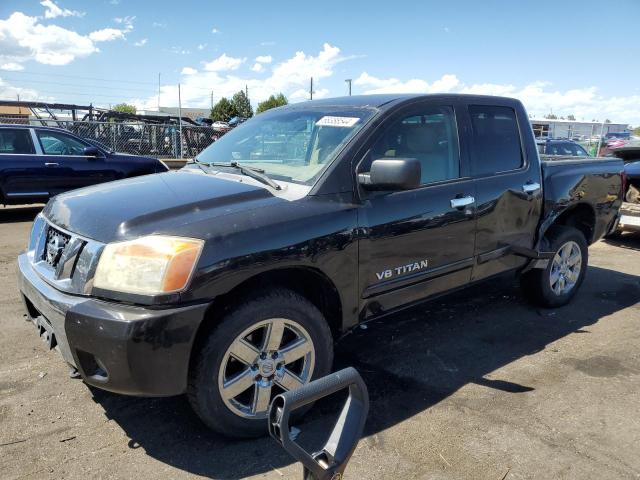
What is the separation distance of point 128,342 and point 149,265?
1.17 ft

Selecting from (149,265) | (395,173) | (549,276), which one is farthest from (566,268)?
(149,265)

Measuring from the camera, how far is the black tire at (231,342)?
97.8 inches

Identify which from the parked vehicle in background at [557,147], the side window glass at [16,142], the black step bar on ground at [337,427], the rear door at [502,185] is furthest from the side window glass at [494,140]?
the parked vehicle in background at [557,147]

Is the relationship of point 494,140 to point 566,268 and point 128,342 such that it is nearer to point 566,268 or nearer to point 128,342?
point 566,268

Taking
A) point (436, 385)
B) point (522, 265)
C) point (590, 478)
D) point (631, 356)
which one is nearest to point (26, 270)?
point (436, 385)

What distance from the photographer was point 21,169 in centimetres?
895

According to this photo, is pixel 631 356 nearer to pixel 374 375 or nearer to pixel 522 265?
pixel 522 265

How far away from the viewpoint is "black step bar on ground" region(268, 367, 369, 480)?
54.7 inches

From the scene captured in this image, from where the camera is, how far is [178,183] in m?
3.22

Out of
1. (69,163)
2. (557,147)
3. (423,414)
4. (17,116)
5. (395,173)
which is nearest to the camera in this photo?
(395,173)

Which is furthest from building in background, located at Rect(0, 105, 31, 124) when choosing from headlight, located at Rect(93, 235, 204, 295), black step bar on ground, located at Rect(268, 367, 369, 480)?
black step bar on ground, located at Rect(268, 367, 369, 480)

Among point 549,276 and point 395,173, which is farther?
point 549,276

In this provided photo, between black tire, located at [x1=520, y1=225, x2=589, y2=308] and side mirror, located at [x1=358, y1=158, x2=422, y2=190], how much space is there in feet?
7.50

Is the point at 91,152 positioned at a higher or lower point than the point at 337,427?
higher
